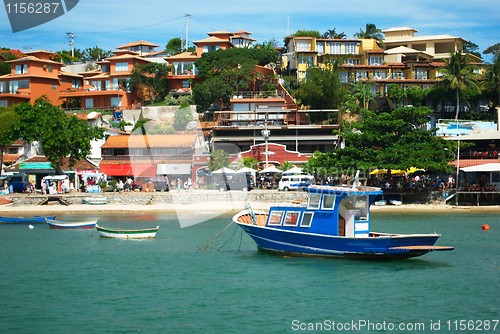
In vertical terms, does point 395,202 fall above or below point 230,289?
below

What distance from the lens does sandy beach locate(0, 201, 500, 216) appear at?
141ft

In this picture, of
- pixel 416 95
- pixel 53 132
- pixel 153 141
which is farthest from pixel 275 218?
pixel 416 95

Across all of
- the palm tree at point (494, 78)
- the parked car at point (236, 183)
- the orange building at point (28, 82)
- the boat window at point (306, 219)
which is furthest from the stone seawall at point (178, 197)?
the orange building at point (28, 82)

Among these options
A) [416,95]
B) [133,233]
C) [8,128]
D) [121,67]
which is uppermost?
[121,67]

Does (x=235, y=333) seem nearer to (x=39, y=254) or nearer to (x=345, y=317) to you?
(x=345, y=317)

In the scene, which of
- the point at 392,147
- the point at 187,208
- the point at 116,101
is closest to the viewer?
the point at 392,147

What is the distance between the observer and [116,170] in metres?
55.2

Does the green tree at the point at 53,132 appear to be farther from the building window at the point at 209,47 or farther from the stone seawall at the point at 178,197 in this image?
the building window at the point at 209,47

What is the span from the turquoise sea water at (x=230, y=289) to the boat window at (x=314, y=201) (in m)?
2.59

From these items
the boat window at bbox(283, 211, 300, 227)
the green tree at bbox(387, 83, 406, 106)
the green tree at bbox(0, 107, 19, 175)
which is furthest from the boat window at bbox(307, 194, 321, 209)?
the green tree at bbox(387, 83, 406, 106)

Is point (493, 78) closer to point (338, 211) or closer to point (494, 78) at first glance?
point (494, 78)

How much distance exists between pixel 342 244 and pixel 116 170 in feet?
125

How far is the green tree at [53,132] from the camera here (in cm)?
4884

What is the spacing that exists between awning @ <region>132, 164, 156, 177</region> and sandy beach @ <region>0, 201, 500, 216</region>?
945 cm
